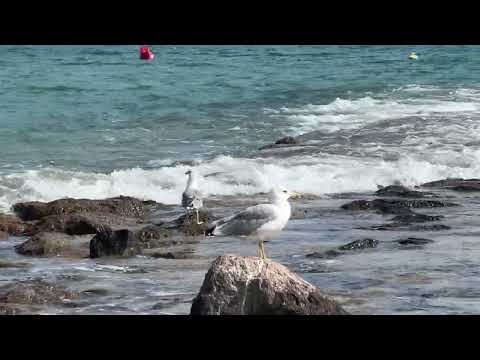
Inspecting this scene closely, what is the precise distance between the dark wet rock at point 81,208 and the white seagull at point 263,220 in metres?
6.07

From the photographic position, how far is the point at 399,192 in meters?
15.8

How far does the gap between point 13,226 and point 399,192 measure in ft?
20.7

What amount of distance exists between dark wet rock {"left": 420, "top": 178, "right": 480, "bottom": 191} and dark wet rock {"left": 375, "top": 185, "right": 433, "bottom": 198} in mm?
670

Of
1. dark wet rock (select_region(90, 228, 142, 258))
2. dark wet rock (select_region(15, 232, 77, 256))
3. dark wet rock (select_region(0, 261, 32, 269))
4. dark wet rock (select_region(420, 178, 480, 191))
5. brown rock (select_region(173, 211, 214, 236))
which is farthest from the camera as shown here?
dark wet rock (select_region(420, 178, 480, 191))

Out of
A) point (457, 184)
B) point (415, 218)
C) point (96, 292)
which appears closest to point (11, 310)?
point (96, 292)

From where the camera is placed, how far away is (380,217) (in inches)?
537

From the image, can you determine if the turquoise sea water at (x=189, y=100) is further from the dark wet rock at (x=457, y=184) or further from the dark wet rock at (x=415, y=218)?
the dark wet rock at (x=415, y=218)

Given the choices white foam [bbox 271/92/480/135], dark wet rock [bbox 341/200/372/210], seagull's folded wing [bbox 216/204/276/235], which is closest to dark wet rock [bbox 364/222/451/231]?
dark wet rock [bbox 341/200/372/210]

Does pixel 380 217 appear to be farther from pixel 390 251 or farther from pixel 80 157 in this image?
pixel 80 157

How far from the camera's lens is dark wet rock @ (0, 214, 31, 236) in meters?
13.1

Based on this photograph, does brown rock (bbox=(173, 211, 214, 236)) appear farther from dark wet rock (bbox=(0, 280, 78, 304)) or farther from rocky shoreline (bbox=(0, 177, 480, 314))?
dark wet rock (bbox=(0, 280, 78, 304))

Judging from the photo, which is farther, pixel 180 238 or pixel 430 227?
pixel 430 227

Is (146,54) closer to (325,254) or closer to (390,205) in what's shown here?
(390,205)

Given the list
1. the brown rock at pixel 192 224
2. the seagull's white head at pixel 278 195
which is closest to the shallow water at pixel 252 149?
the brown rock at pixel 192 224
